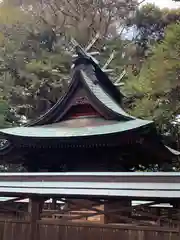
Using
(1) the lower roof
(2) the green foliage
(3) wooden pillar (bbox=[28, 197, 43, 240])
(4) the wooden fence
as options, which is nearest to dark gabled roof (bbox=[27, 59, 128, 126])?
(2) the green foliage

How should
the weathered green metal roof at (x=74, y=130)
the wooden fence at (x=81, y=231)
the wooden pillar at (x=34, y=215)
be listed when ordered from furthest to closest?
1. the weathered green metal roof at (x=74, y=130)
2. the wooden pillar at (x=34, y=215)
3. the wooden fence at (x=81, y=231)

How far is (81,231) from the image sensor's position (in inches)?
239

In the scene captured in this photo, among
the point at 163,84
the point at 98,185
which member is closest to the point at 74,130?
the point at 163,84

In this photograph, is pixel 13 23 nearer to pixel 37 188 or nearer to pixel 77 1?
pixel 77 1

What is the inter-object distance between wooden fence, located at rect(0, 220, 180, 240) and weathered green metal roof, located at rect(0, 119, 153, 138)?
2.89 meters

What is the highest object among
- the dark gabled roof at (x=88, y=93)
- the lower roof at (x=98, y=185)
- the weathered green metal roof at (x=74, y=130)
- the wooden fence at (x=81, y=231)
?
the dark gabled roof at (x=88, y=93)

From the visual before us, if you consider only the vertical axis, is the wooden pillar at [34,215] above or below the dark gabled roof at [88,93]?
below

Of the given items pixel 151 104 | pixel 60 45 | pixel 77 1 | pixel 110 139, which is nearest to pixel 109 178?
pixel 110 139

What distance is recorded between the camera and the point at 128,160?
1004 centimetres

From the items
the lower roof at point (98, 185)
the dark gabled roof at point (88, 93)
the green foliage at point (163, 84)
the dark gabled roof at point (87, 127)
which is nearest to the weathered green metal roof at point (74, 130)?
the dark gabled roof at point (87, 127)

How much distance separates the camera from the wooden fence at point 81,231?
18.0 ft

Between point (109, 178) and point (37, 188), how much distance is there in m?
1.21

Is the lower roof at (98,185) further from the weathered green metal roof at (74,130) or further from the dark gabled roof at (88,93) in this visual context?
the dark gabled roof at (88,93)

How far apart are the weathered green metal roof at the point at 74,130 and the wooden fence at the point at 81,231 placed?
289 centimetres
